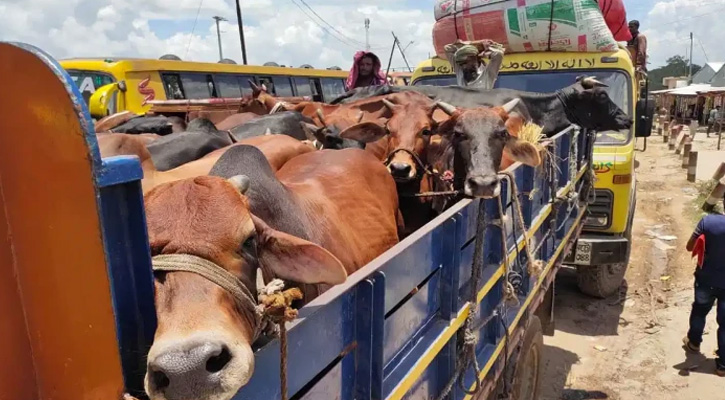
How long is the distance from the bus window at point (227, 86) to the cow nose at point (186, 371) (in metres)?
13.0

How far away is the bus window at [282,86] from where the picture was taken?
639 inches

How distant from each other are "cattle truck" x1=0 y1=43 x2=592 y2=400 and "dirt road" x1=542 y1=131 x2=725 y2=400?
9.73 ft

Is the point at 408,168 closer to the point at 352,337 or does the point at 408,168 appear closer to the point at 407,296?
the point at 407,296

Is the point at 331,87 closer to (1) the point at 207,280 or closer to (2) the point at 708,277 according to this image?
(2) the point at 708,277

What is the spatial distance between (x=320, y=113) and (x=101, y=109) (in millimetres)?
5142

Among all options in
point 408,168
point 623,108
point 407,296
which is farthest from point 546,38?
point 407,296

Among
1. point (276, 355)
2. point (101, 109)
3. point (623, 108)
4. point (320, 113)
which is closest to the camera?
point (276, 355)

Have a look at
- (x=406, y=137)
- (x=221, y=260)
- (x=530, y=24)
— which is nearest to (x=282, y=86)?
(x=530, y=24)

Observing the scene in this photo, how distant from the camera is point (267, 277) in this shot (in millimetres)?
1864

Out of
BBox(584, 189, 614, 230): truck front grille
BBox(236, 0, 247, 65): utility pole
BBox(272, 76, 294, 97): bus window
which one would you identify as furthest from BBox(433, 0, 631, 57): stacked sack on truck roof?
BBox(236, 0, 247, 65): utility pole

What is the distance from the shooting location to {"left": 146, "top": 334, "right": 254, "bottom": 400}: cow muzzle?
1.30 m

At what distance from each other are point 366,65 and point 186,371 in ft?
24.2

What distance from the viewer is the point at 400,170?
13.6ft

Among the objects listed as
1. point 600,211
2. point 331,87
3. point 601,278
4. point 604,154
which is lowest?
point 601,278
